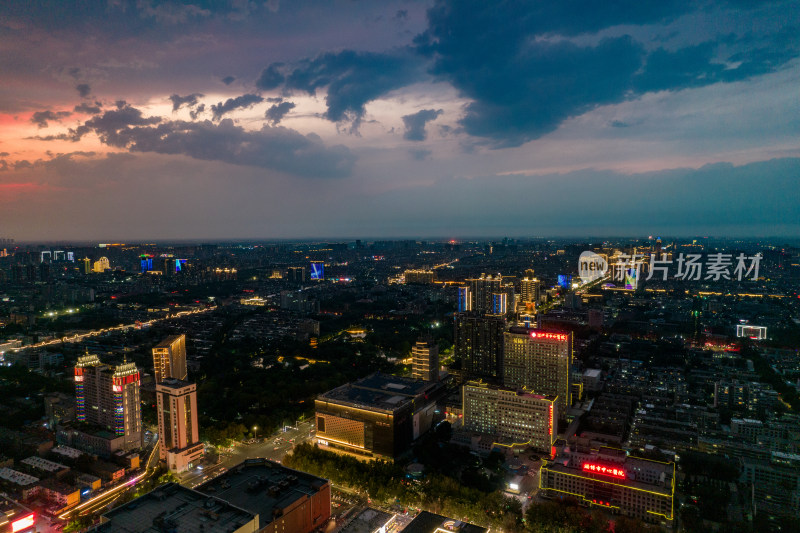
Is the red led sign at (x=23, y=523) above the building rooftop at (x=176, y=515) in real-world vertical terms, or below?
below

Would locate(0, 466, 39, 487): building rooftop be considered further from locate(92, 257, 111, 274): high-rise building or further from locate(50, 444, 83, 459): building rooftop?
locate(92, 257, 111, 274): high-rise building

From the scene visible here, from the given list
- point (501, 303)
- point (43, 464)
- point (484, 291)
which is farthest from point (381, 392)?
point (484, 291)

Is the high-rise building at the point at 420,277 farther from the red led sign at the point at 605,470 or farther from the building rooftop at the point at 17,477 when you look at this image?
the building rooftop at the point at 17,477

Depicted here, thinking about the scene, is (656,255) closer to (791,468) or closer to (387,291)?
(387,291)

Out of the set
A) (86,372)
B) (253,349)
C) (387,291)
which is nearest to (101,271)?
(387,291)

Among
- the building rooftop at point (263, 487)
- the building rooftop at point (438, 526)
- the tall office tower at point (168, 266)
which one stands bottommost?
the building rooftop at point (438, 526)
